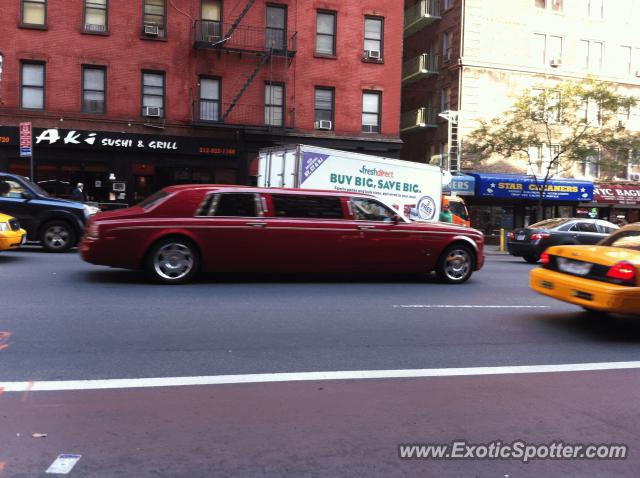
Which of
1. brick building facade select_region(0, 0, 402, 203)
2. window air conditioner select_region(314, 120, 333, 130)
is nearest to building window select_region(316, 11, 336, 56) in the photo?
brick building facade select_region(0, 0, 402, 203)

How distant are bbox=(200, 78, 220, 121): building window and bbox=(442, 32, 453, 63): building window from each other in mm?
13231

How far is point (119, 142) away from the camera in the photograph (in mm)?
24297

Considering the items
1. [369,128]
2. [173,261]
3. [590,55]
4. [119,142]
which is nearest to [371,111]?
[369,128]

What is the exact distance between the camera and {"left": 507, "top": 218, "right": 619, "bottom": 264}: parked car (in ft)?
57.2

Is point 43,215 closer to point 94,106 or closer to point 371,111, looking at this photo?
point 94,106

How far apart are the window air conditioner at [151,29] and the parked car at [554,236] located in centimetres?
1666

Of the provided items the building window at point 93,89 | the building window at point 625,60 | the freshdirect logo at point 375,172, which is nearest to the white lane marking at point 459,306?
the freshdirect logo at point 375,172

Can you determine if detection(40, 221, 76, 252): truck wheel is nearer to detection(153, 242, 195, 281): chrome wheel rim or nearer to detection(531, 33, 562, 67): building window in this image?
detection(153, 242, 195, 281): chrome wheel rim

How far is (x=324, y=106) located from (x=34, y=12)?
12469 millimetres

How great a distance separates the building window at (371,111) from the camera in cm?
2748

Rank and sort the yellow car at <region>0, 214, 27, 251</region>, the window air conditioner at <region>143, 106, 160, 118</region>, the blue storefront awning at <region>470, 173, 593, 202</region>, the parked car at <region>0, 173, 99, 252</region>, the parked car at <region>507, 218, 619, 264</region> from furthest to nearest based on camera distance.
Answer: the blue storefront awning at <region>470, 173, 593, 202</region> < the window air conditioner at <region>143, 106, 160, 118</region> < the parked car at <region>507, 218, 619, 264</region> < the parked car at <region>0, 173, 99, 252</region> < the yellow car at <region>0, 214, 27, 251</region>

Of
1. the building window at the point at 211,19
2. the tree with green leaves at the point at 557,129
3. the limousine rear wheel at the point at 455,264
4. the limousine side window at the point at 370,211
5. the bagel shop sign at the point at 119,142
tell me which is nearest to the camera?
the limousine side window at the point at 370,211

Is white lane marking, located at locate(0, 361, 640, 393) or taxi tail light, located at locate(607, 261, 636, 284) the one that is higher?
taxi tail light, located at locate(607, 261, 636, 284)

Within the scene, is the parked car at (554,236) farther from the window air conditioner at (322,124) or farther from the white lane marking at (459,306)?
the window air conditioner at (322,124)
